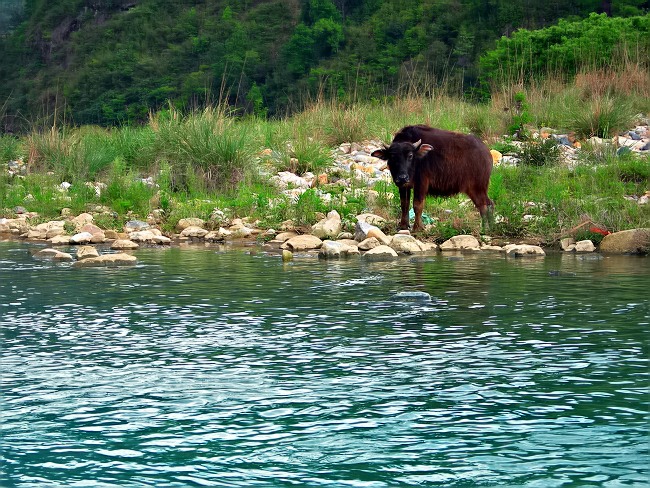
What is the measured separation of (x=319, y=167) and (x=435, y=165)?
455cm

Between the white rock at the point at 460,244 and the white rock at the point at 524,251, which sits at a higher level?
the white rock at the point at 460,244

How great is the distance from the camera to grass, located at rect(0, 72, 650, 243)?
12.3m

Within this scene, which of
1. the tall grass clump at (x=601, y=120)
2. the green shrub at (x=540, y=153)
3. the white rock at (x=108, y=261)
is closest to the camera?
the white rock at (x=108, y=261)

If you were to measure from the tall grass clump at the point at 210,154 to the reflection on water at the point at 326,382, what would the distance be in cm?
654

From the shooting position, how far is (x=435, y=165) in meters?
11.5

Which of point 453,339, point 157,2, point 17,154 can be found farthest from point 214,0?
point 453,339

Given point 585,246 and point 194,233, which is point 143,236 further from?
point 585,246

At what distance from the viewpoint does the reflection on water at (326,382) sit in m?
4.00

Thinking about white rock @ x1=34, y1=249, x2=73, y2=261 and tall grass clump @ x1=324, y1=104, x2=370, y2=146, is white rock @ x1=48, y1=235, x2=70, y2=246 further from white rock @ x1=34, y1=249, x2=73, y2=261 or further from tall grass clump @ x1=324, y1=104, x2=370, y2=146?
tall grass clump @ x1=324, y1=104, x2=370, y2=146

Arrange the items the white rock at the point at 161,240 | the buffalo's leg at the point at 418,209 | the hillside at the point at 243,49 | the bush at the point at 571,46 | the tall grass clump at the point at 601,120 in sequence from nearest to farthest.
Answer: the buffalo's leg at the point at 418,209 → the white rock at the point at 161,240 → the tall grass clump at the point at 601,120 → the bush at the point at 571,46 → the hillside at the point at 243,49

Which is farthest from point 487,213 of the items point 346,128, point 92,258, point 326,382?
point 326,382

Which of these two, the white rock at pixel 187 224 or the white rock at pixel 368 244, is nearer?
the white rock at pixel 368 244

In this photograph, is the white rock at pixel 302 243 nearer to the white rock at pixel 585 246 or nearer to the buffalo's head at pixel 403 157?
the buffalo's head at pixel 403 157

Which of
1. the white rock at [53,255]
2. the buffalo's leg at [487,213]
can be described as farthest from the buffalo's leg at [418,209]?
the white rock at [53,255]
